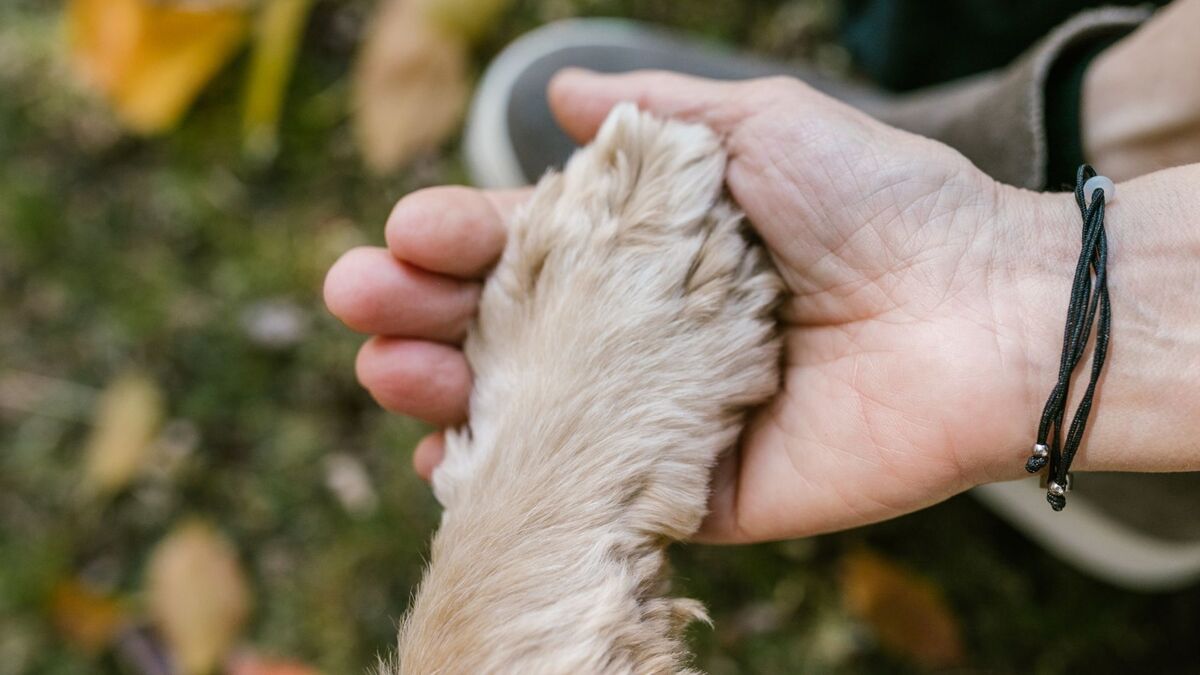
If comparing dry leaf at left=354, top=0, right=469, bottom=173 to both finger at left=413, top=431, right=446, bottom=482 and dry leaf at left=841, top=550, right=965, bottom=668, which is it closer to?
finger at left=413, top=431, right=446, bottom=482

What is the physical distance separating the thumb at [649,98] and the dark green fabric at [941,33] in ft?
2.02

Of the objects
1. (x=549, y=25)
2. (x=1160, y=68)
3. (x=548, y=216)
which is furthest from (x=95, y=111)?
(x=1160, y=68)

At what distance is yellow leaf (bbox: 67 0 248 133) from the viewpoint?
1.87 meters

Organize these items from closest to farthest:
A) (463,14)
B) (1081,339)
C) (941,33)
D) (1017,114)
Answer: (1081,339) < (1017,114) < (941,33) < (463,14)

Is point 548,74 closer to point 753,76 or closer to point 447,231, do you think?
point 753,76

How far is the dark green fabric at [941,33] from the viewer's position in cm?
151

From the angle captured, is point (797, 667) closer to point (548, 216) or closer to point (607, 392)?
point (607, 392)

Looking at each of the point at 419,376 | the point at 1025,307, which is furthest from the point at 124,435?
the point at 1025,307

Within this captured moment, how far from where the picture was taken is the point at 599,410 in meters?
1.02

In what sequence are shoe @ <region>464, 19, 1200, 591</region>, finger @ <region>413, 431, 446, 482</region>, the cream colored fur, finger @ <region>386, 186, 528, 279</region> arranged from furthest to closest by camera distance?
1. shoe @ <region>464, 19, 1200, 591</region>
2. finger @ <region>413, 431, 446, 482</region>
3. finger @ <region>386, 186, 528, 279</region>
4. the cream colored fur

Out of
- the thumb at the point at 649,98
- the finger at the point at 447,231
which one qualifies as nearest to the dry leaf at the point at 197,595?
the finger at the point at 447,231

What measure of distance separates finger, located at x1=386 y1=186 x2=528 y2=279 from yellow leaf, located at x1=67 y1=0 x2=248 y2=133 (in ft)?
3.43

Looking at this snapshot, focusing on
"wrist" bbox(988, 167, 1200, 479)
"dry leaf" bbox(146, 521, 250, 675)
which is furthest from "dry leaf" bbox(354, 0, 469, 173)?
"wrist" bbox(988, 167, 1200, 479)

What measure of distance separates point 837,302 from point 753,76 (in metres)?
0.68
